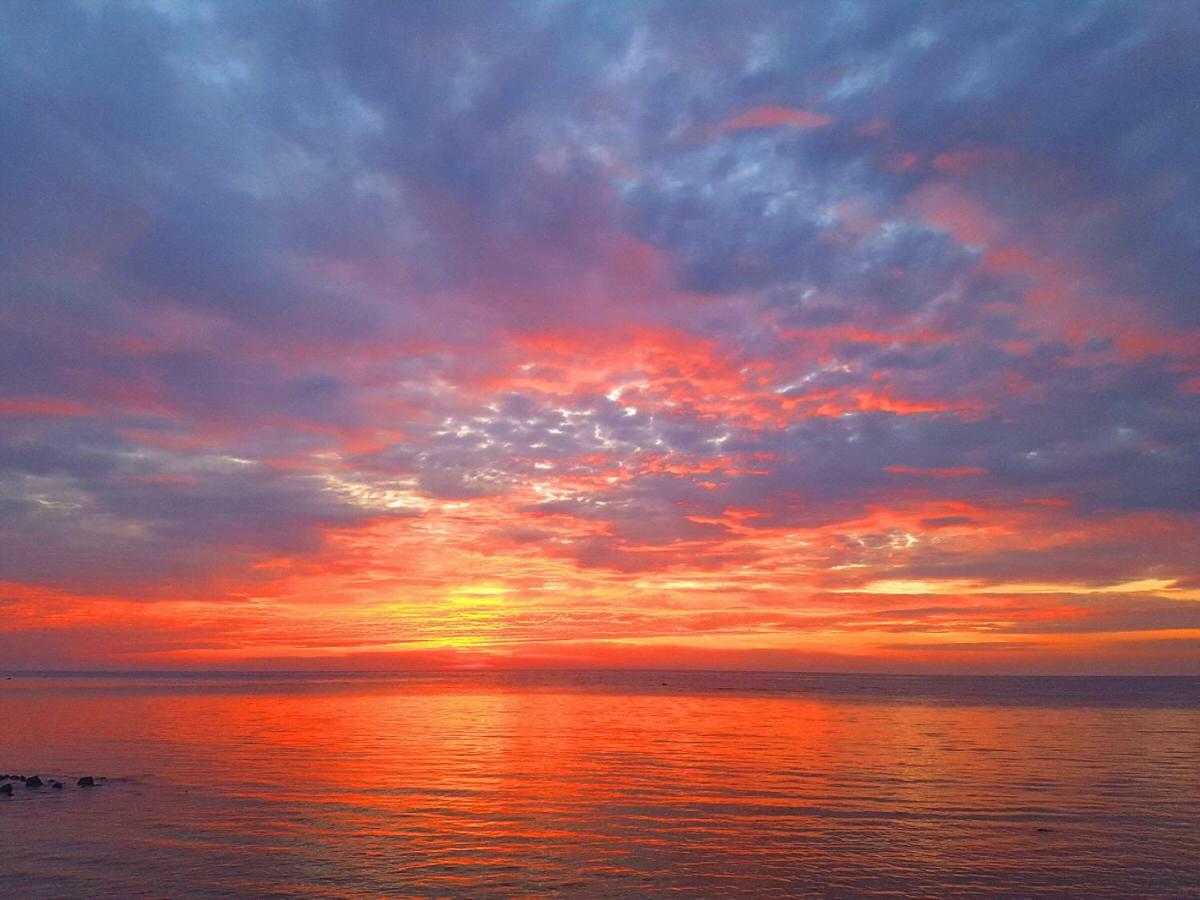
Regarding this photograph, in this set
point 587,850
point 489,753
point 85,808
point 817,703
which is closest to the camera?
point 587,850

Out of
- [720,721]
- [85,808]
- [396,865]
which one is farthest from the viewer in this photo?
[720,721]

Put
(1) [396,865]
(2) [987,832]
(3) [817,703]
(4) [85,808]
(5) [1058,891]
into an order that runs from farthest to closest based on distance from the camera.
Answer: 1. (3) [817,703]
2. (4) [85,808]
3. (2) [987,832]
4. (1) [396,865]
5. (5) [1058,891]

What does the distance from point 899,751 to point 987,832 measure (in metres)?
29.0

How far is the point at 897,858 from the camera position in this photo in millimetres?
29656

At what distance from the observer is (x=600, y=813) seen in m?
37.8

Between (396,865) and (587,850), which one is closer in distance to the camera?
(396,865)

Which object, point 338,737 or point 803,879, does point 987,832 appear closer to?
point 803,879

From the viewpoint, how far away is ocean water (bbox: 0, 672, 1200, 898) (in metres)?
27.4

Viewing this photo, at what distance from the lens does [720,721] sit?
92125 millimetres

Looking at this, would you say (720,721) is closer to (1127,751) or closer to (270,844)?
(1127,751)

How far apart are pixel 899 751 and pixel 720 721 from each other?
3273cm

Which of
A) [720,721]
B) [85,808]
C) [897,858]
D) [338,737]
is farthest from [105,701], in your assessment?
[897,858]

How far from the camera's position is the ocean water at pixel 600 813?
27.4 metres

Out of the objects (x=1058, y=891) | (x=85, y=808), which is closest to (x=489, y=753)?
(x=85, y=808)
